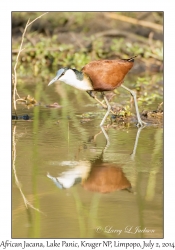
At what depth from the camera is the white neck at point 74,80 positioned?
8367 mm

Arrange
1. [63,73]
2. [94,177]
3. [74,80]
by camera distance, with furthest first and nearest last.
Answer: [74,80] → [63,73] → [94,177]

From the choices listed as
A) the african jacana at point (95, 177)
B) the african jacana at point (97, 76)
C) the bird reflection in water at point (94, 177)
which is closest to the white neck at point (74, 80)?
the african jacana at point (97, 76)

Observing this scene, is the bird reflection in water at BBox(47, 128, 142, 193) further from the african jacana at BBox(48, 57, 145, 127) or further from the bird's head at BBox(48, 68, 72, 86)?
the african jacana at BBox(48, 57, 145, 127)

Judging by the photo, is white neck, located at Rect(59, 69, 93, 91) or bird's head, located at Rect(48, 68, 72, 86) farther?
white neck, located at Rect(59, 69, 93, 91)

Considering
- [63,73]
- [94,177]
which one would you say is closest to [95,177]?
[94,177]

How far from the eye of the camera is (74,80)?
8.44 metres

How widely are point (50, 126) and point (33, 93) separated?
10.5ft

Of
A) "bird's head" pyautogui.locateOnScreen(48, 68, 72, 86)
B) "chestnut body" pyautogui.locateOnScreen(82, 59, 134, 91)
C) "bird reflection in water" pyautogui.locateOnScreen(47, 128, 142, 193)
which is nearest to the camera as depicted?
"bird reflection in water" pyautogui.locateOnScreen(47, 128, 142, 193)

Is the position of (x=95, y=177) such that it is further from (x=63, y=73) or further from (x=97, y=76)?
(x=97, y=76)

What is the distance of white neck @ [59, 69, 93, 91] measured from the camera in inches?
329

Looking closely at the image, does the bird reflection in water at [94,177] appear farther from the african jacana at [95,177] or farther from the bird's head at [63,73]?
the bird's head at [63,73]

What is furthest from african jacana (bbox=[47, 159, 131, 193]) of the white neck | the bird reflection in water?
the white neck
